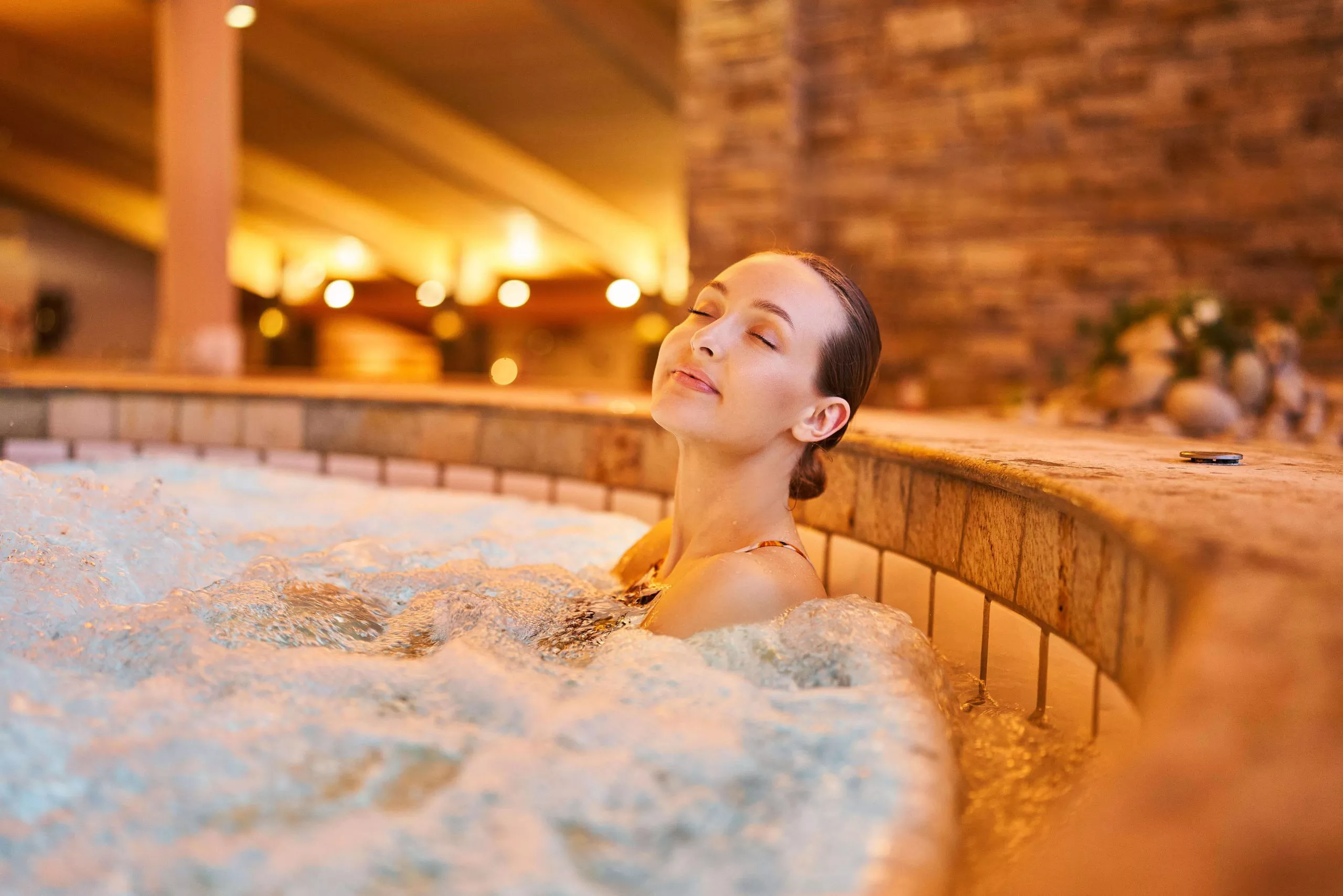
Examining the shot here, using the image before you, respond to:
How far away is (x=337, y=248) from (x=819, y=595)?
56.9ft

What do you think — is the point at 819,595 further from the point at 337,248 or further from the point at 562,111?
the point at 337,248

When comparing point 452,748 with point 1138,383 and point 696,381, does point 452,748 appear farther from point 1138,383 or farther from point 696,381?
point 1138,383

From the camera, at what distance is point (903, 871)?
2.34 feet

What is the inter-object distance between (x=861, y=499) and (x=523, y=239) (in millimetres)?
13627

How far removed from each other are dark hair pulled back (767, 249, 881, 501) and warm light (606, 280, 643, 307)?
43.1 feet

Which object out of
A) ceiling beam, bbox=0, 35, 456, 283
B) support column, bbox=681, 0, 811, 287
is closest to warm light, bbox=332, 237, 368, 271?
ceiling beam, bbox=0, 35, 456, 283

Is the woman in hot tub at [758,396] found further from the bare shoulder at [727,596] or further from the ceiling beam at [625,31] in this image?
the ceiling beam at [625,31]

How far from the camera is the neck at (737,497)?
153 centimetres

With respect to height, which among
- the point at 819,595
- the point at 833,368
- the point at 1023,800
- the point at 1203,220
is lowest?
the point at 1023,800

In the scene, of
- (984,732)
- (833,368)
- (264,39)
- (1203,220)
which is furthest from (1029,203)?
(264,39)

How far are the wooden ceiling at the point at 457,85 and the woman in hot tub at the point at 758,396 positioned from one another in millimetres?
7192

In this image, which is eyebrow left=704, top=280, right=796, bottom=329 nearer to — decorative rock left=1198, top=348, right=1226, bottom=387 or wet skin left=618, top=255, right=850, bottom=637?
wet skin left=618, top=255, right=850, bottom=637

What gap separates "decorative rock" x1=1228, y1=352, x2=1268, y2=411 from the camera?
3.51 meters

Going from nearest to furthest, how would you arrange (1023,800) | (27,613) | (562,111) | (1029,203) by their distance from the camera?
(1023,800)
(27,613)
(1029,203)
(562,111)
